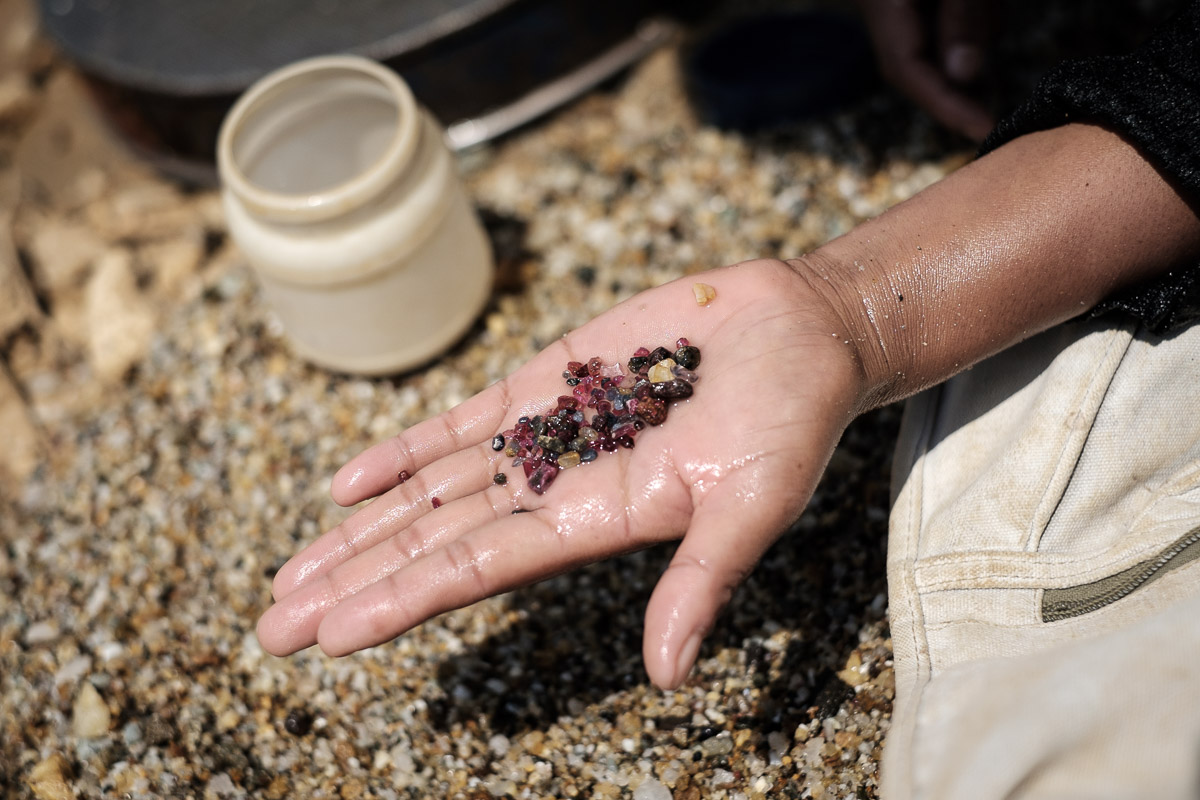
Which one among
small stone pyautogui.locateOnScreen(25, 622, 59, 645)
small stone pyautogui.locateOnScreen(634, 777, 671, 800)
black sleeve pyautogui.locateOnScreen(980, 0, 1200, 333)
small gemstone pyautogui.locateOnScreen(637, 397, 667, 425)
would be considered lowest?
small stone pyautogui.locateOnScreen(25, 622, 59, 645)

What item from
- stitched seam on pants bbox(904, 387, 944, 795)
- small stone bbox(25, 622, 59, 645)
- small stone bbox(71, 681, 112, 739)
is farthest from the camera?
small stone bbox(25, 622, 59, 645)

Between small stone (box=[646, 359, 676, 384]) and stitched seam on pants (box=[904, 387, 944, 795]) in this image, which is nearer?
stitched seam on pants (box=[904, 387, 944, 795])

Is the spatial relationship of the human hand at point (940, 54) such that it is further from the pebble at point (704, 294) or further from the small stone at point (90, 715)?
the small stone at point (90, 715)

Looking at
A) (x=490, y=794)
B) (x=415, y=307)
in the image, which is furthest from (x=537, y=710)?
(x=415, y=307)

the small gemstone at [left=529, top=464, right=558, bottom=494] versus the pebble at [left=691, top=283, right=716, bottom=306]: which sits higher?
the pebble at [left=691, top=283, right=716, bottom=306]

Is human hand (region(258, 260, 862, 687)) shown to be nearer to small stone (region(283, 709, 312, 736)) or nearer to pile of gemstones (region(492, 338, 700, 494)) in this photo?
pile of gemstones (region(492, 338, 700, 494))

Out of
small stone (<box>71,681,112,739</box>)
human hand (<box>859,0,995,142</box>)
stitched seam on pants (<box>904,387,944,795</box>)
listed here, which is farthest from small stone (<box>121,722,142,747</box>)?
human hand (<box>859,0,995,142</box>)

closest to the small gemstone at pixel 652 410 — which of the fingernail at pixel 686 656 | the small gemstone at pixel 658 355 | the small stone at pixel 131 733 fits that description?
the small gemstone at pixel 658 355
